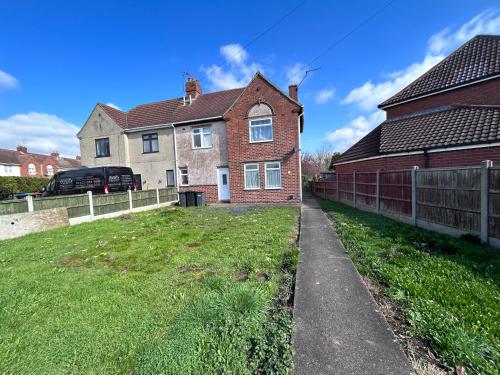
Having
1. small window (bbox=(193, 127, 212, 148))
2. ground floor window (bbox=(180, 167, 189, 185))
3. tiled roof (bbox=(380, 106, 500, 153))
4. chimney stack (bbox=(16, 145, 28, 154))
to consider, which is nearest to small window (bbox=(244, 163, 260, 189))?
small window (bbox=(193, 127, 212, 148))

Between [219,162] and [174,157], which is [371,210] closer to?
[219,162]

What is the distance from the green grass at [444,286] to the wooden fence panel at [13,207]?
11.0 metres

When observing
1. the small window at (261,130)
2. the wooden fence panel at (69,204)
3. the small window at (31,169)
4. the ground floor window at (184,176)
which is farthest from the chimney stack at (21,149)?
the small window at (261,130)

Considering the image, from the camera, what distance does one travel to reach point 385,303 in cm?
319

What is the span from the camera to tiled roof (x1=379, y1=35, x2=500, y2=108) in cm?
1155

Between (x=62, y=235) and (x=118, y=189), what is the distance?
6940 millimetres

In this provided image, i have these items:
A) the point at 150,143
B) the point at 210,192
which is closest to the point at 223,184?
the point at 210,192

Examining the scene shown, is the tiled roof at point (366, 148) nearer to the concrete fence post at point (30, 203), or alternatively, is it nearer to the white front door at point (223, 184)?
the white front door at point (223, 184)

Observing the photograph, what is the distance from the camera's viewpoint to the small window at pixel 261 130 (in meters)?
15.1

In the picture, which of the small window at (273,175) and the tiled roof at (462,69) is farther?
the small window at (273,175)

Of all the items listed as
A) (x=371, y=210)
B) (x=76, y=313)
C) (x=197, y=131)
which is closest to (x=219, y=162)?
(x=197, y=131)

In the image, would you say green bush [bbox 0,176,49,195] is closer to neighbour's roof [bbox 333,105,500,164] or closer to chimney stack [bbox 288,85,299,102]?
chimney stack [bbox 288,85,299,102]

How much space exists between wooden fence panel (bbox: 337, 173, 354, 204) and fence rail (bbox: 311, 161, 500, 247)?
2.64m

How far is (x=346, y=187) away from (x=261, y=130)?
6425mm
